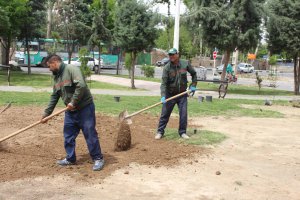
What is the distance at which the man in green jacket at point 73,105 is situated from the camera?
582cm

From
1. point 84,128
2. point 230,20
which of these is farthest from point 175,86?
point 230,20

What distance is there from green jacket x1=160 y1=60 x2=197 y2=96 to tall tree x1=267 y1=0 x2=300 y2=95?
13.8m

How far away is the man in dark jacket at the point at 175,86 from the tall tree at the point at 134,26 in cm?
1181

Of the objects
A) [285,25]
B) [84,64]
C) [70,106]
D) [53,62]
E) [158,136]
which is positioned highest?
[285,25]

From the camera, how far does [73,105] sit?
577cm

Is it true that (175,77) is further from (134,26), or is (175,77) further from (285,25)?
(285,25)

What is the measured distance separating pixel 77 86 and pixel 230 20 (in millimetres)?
14971

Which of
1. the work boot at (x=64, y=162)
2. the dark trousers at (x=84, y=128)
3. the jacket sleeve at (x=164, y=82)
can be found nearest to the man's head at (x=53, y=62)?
the dark trousers at (x=84, y=128)

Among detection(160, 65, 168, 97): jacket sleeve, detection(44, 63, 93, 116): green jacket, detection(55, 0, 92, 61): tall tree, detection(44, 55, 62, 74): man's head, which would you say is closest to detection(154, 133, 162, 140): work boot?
detection(160, 65, 168, 97): jacket sleeve

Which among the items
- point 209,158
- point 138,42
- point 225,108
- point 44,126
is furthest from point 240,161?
point 138,42

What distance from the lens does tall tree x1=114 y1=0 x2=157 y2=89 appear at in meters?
19.8

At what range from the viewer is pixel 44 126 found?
932cm

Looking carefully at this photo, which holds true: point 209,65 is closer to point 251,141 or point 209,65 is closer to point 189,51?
point 189,51

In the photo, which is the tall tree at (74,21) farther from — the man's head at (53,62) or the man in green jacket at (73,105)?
the man's head at (53,62)
